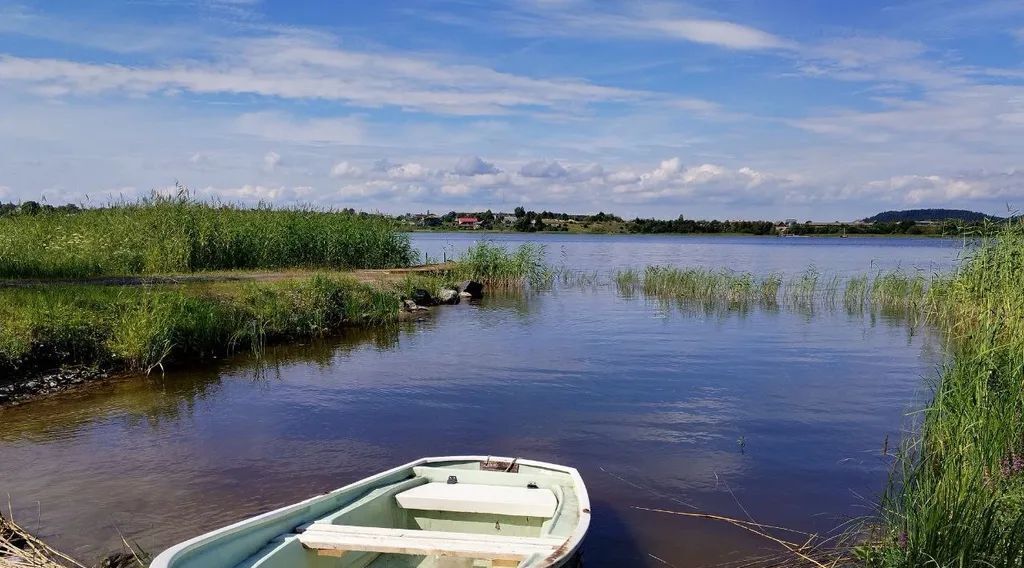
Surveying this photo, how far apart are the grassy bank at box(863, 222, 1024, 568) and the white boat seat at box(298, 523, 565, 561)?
2.45 m

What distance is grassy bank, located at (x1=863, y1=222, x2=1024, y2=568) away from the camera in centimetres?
460

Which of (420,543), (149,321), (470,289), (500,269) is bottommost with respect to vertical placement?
(420,543)

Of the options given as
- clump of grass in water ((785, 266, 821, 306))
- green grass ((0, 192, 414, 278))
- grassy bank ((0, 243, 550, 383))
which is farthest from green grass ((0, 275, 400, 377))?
clump of grass in water ((785, 266, 821, 306))

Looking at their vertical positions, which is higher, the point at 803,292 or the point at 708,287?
the point at 708,287

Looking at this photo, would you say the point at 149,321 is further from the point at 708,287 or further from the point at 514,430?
the point at 708,287

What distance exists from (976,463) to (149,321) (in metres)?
13.0

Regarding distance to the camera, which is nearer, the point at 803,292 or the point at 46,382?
the point at 46,382

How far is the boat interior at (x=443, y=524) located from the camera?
5262 mm

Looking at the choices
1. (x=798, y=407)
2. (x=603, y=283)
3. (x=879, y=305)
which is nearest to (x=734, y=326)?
(x=879, y=305)

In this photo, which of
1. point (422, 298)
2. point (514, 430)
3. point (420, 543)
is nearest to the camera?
point (420, 543)

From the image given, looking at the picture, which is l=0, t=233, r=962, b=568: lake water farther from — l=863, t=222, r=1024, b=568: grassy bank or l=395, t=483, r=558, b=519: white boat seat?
l=863, t=222, r=1024, b=568: grassy bank

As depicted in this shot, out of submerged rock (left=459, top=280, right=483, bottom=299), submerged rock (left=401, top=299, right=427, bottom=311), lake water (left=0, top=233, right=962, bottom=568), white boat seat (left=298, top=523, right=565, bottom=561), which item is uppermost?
submerged rock (left=459, top=280, right=483, bottom=299)

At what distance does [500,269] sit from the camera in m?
30.6

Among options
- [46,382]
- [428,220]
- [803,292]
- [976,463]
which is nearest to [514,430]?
[976,463]
